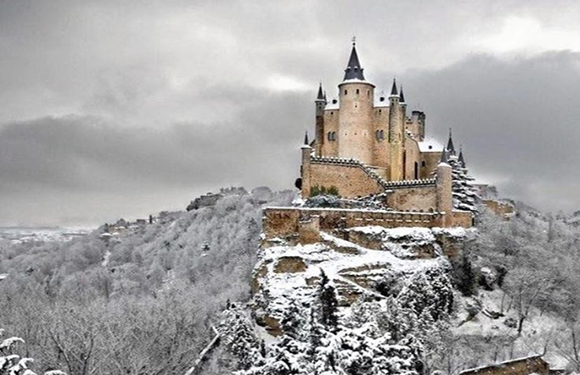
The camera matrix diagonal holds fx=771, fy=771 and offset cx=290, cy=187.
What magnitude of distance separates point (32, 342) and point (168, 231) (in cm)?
9877

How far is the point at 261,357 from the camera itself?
992 inches

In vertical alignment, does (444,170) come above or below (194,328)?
above

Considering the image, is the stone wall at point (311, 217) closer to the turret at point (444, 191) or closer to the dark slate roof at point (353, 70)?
the turret at point (444, 191)

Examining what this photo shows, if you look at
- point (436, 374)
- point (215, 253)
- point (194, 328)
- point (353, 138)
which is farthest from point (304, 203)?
point (215, 253)

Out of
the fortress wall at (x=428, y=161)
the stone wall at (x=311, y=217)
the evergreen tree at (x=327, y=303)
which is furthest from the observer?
the fortress wall at (x=428, y=161)

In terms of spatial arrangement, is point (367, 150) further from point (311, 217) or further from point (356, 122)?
point (311, 217)

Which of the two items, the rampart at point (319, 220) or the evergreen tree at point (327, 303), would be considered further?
the rampart at point (319, 220)

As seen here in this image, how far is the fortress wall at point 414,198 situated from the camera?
60875 millimetres

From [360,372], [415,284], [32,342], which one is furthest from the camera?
[415,284]

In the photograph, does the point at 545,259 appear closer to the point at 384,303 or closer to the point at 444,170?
the point at 444,170

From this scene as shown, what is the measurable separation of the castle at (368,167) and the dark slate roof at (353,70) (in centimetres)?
9

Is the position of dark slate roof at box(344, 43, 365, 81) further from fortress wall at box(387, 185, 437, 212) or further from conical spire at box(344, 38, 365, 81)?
fortress wall at box(387, 185, 437, 212)

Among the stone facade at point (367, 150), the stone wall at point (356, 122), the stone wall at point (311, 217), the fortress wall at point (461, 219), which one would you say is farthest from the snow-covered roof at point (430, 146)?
the stone wall at point (311, 217)

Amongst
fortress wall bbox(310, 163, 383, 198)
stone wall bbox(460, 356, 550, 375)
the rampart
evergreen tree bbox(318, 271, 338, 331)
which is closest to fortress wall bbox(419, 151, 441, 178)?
fortress wall bbox(310, 163, 383, 198)
